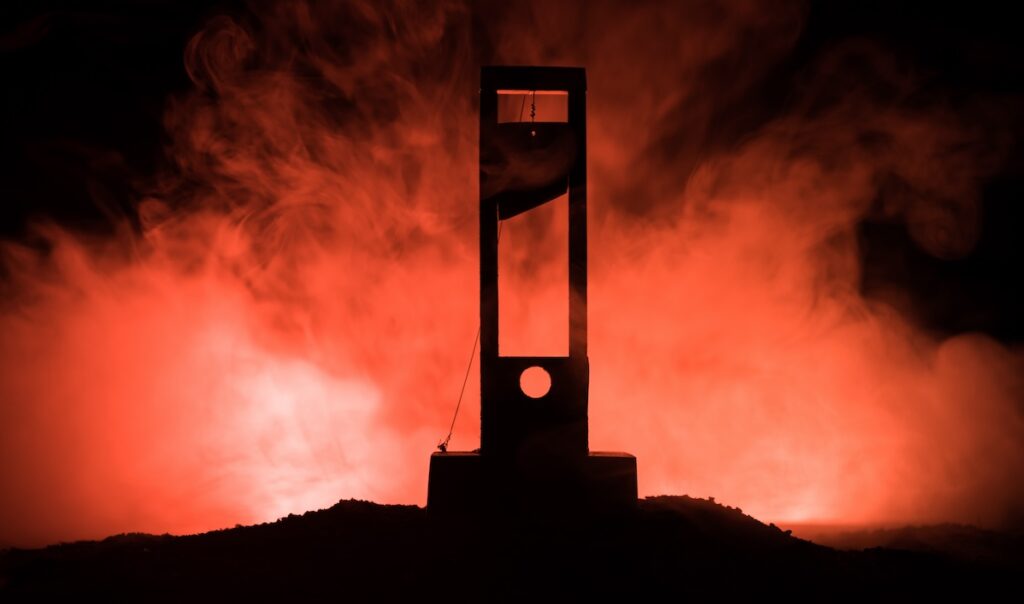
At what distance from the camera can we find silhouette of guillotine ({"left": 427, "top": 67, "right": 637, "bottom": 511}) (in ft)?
20.6

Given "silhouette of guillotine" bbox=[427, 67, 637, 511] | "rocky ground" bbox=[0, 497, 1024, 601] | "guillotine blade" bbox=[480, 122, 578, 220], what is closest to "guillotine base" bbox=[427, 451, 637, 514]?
"silhouette of guillotine" bbox=[427, 67, 637, 511]

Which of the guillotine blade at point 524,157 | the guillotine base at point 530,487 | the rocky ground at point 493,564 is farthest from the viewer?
the guillotine blade at point 524,157

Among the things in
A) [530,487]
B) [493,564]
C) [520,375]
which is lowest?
[493,564]

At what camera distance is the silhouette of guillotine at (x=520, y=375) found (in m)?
6.29

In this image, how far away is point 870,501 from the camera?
33.8 ft

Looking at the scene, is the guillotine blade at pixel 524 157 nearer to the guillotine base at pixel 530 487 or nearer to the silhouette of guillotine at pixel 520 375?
the silhouette of guillotine at pixel 520 375

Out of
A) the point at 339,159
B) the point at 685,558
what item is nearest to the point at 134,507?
the point at 339,159

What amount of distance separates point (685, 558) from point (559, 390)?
1744mm

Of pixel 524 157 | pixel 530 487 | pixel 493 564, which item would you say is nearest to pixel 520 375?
pixel 530 487

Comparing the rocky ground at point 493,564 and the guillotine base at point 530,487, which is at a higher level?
the guillotine base at point 530,487

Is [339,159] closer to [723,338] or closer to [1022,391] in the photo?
[723,338]

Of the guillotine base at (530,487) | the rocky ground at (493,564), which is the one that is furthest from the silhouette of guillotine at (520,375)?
the rocky ground at (493,564)

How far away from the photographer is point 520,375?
21.7 ft

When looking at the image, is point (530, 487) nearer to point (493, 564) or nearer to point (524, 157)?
point (493, 564)
